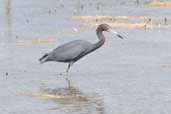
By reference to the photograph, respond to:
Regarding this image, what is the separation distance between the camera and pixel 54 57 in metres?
15.5

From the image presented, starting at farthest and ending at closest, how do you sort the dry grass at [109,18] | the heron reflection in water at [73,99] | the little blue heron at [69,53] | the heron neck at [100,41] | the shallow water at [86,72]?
the dry grass at [109,18] → the heron neck at [100,41] → the little blue heron at [69,53] → the shallow water at [86,72] → the heron reflection in water at [73,99]

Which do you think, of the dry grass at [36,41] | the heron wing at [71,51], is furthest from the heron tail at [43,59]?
the dry grass at [36,41]

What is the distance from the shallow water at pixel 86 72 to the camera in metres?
12.2

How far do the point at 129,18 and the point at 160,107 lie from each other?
10.6 metres

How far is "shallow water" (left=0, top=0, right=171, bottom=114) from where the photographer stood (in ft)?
40.1

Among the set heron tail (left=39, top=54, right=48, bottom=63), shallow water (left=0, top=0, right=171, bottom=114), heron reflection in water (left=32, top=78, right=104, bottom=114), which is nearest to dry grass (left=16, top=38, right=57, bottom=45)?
shallow water (left=0, top=0, right=171, bottom=114)

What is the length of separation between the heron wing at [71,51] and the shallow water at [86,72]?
0.24m

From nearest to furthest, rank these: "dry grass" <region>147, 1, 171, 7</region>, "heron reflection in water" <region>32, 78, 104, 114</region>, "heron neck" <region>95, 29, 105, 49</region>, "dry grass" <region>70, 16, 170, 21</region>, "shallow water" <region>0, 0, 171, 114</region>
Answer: "heron reflection in water" <region>32, 78, 104, 114</region>
"shallow water" <region>0, 0, 171, 114</region>
"heron neck" <region>95, 29, 105, 49</region>
"dry grass" <region>70, 16, 170, 21</region>
"dry grass" <region>147, 1, 171, 7</region>

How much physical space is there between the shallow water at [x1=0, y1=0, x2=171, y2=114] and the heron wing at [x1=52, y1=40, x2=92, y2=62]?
242 mm

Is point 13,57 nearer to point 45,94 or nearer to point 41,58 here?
point 41,58

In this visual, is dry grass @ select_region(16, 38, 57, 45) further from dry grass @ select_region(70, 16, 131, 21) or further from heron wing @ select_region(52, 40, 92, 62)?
dry grass @ select_region(70, 16, 131, 21)

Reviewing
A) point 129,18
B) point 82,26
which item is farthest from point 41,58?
point 129,18

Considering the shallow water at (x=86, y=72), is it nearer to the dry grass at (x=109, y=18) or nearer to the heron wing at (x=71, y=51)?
the heron wing at (x=71, y=51)

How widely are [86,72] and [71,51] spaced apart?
0.61 m
